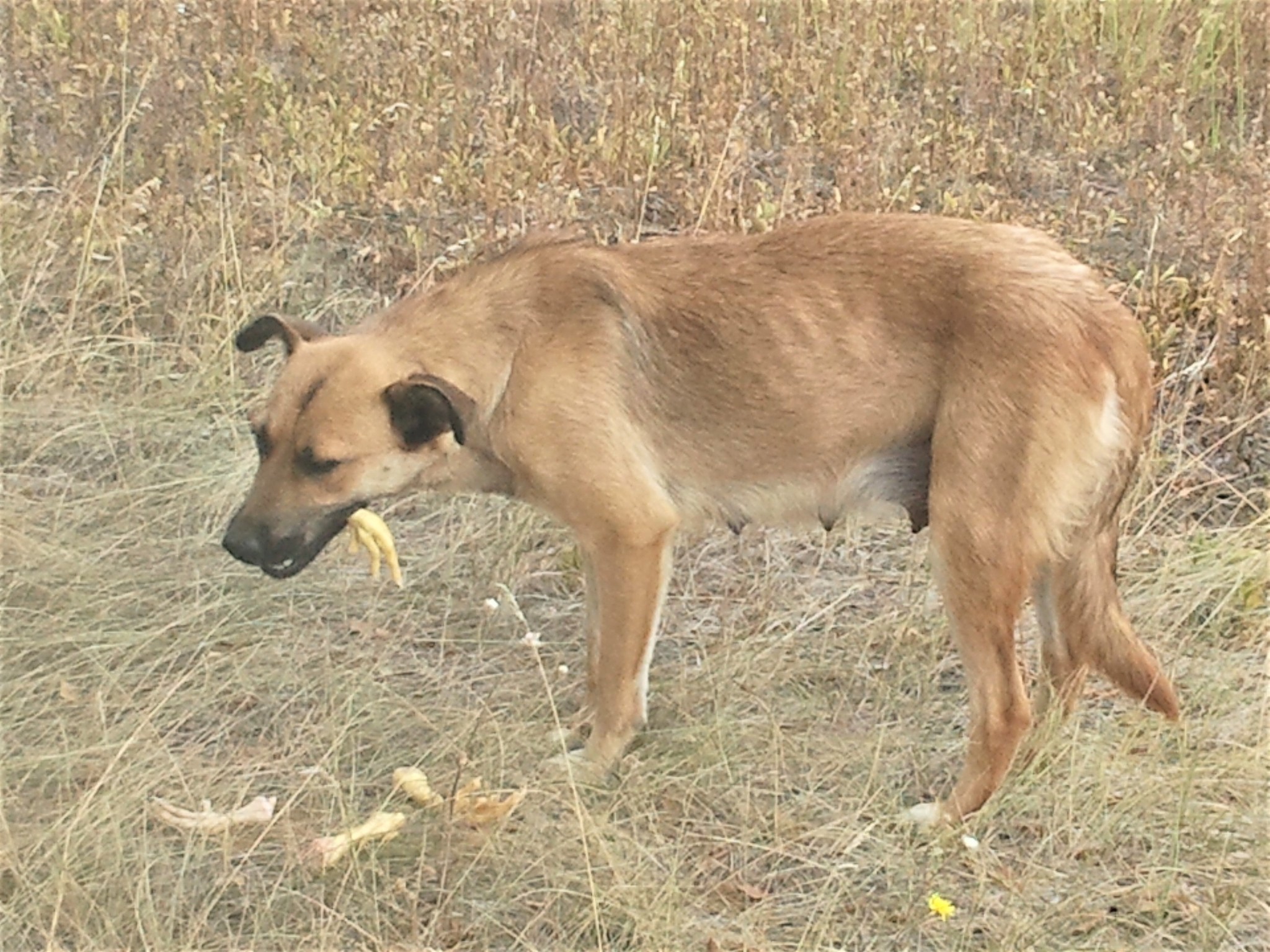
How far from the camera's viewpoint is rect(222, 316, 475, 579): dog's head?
→ 3783 mm

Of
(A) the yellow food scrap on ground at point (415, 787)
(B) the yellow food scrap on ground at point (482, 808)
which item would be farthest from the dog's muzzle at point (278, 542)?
(B) the yellow food scrap on ground at point (482, 808)

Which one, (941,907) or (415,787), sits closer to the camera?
(941,907)

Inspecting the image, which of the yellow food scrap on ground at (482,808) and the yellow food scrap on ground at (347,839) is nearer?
the yellow food scrap on ground at (347,839)

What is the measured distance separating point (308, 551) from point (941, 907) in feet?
5.76

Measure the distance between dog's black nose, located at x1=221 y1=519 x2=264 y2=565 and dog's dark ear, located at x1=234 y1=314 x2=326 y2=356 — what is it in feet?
1.76

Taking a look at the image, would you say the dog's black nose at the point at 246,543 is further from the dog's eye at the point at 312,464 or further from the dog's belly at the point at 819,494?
the dog's belly at the point at 819,494

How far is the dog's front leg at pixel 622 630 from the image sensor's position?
3.96m

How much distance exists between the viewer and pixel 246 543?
3826mm

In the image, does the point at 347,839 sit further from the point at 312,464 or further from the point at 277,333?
the point at 277,333

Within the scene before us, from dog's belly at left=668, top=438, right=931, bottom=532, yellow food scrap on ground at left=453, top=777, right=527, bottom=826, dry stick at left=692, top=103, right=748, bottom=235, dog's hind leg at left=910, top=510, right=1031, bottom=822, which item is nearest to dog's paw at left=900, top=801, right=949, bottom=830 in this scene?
dog's hind leg at left=910, top=510, right=1031, bottom=822

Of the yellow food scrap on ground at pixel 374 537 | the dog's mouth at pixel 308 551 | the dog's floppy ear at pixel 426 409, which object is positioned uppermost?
the dog's floppy ear at pixel 426 409

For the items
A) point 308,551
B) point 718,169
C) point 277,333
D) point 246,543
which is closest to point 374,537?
point 308,551

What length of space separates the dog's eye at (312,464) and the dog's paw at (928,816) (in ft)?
5.51

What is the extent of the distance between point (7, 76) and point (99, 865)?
561 cm
